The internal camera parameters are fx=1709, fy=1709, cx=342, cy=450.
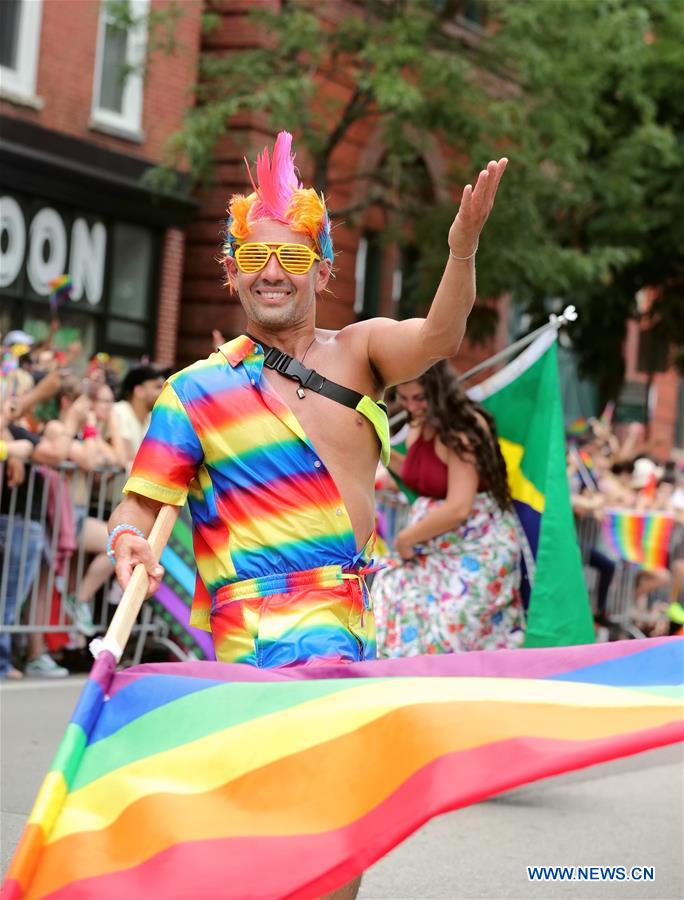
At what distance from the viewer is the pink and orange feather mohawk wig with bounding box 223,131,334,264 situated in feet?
14.4

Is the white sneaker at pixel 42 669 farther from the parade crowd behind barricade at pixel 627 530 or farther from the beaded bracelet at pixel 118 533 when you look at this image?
the beaded bracelet at pixel 118 533

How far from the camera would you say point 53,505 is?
11.0m

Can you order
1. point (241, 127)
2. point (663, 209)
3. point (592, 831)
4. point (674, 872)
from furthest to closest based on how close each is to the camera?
point (663, 209) → point (241, 127) → point (592, 831) → point (674, 872)

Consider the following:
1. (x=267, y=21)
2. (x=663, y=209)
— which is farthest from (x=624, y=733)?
(x=663, y=209)

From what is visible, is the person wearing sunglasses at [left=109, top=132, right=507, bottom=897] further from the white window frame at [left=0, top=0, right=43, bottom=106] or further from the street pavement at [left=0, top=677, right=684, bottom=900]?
the white window frame at [left=0, top=0, right=43, bottom=106]

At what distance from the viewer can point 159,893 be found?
3.39 meters

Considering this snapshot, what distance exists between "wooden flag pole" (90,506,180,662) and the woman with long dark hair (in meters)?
3.70

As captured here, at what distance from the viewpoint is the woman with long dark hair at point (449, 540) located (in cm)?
792

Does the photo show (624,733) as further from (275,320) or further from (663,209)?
(663,209)

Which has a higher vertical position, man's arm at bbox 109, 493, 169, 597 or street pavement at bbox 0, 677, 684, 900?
man's arm at bbox 109, 493, 169, 597

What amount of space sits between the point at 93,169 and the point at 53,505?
30.3 feet

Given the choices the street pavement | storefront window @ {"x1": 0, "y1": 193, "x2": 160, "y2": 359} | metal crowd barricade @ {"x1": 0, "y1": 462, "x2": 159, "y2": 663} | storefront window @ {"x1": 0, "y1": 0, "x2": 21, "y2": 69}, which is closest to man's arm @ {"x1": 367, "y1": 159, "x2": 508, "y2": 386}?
the street pavement

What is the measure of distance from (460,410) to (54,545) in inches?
156

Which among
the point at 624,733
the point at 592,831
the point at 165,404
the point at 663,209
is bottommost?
the point at 592,831
